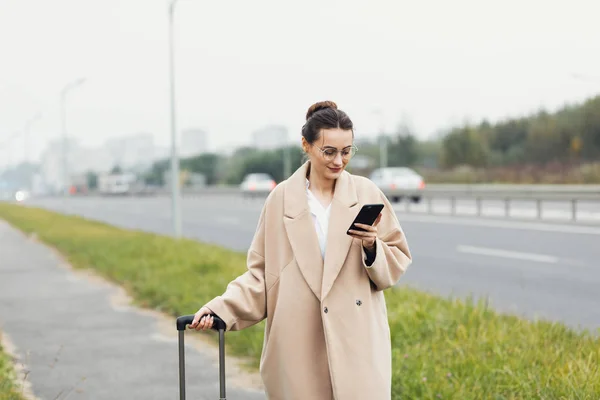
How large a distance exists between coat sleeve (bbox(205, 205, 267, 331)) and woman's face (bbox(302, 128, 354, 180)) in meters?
0.34

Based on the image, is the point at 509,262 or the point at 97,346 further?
the point at 509,262

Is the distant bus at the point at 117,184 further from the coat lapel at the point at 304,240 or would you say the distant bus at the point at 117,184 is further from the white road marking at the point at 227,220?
the coat lapel at the point at 304,240

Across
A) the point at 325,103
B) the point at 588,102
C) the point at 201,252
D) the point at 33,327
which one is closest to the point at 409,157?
the point at 588,102

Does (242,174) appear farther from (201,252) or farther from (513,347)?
(513,347)

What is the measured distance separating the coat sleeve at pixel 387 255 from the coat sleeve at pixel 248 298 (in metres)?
0.45

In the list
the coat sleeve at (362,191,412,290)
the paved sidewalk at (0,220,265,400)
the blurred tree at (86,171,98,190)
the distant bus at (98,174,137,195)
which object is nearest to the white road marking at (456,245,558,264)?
the paved sidewalk at (0,220,265,400)

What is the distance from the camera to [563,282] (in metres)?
12.1

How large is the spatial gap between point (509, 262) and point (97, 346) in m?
8.16

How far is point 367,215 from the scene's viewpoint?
10.1 feet

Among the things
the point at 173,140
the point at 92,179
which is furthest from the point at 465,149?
the point at 92,179

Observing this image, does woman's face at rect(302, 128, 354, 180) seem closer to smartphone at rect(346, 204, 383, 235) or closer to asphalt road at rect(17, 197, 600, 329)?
smartphone at rect(346, 204, 383, 235)

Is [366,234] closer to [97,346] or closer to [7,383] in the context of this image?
[7,383]

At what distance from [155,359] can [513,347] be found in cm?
307

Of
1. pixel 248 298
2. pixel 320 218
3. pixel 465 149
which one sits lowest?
pixel 248 298
